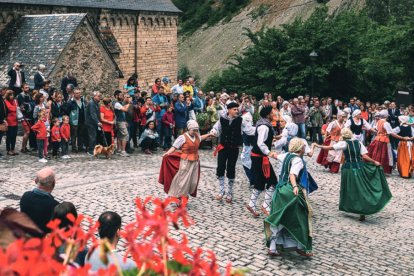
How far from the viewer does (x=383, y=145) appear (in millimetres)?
15570

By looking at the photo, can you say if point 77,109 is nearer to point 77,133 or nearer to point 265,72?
point 77,133

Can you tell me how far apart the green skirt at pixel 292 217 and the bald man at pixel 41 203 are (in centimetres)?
346

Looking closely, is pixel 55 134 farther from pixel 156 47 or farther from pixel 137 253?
pixel 156 47

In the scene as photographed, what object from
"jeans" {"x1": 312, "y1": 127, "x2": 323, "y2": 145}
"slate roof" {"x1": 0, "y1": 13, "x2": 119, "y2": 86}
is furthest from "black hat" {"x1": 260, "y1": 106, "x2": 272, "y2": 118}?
"jeans" {"x1": 312, "y1": 127, "x2": 323, "y2": 145}

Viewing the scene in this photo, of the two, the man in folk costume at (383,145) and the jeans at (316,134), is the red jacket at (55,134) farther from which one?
the jeans at (316,134)

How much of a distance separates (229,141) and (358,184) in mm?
2596

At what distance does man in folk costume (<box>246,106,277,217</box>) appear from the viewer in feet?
32.8

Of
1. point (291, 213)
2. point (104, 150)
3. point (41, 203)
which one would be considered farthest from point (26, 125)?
point (41, 203)

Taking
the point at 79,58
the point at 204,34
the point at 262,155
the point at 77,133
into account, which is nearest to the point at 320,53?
the point at 79,58

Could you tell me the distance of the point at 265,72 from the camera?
3153 centimetres

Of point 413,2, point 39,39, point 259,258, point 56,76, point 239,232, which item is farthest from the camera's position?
point 413,2

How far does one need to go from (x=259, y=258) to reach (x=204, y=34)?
212ft

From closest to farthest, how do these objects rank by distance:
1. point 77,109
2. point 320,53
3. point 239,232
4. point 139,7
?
point 239,232 < point 77,109 < point 320,53 < point 139,7

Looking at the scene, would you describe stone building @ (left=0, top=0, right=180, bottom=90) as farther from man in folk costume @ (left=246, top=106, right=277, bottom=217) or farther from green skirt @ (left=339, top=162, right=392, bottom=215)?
green skirt @ (left=339, top=162, right=392, bottom=215)
